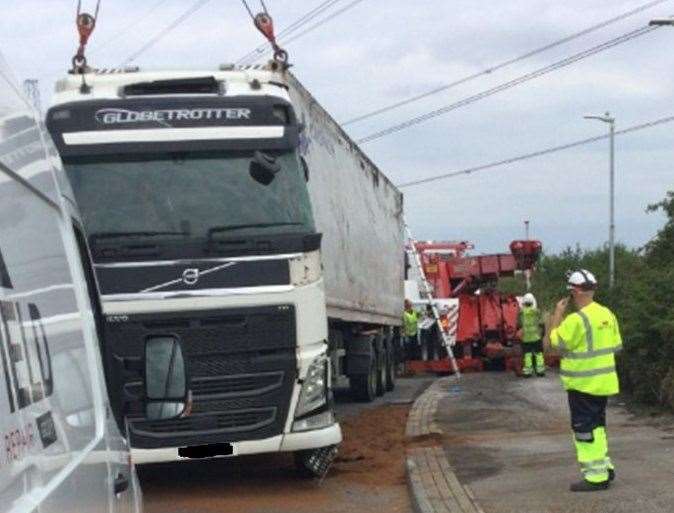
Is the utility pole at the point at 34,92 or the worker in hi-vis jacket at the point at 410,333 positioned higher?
the utility pole at the point at 34,92

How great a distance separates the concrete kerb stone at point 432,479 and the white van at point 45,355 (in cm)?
494

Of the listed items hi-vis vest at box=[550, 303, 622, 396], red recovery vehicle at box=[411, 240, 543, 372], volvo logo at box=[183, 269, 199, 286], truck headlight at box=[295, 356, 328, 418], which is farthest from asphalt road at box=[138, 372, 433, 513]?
red recovery vehicle at box=[411, 240, 543, 372]

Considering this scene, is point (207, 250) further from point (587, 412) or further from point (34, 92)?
point (34, 92)

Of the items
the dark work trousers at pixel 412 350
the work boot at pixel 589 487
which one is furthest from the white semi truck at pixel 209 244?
the dark work trousers at pixel 412 350

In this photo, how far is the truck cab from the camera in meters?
10.3

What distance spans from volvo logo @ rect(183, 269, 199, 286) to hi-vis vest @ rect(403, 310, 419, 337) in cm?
1786

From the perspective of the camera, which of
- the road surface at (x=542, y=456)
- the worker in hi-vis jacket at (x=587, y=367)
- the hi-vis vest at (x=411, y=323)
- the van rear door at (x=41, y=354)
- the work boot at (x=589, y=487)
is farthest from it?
the hi-vis vest at (x=411, y=323)

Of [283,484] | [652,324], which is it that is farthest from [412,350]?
[283,484]

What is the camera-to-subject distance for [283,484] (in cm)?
1161

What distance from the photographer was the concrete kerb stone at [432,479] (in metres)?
9.41

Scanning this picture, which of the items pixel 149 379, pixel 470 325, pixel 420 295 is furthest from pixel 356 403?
pixel 149 379

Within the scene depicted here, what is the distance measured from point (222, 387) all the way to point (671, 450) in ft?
13.7

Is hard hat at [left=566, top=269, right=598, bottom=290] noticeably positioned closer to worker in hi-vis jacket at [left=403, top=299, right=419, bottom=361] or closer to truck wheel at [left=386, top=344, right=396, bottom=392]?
truck wheel at [left=386, top=344, right=396, bottom=392]

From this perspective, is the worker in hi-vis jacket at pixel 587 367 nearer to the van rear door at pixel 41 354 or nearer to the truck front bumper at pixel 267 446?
the truck front bumper at pixel 267 446
